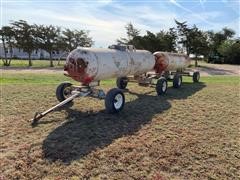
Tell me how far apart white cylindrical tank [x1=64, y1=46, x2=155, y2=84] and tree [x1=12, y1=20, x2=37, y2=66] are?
30.6 m

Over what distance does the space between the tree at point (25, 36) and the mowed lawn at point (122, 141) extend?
30543mm

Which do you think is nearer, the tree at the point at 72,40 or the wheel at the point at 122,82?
the wheel at the point at 122,82

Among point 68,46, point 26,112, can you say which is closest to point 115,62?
point 26,112

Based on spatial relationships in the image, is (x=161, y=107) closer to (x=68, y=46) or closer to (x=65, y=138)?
(x=65, y=138)

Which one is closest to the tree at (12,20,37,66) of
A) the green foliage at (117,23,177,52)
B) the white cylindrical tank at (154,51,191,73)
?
the green foliage at (117,23,177,52)

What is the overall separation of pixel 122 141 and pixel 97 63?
127 inches

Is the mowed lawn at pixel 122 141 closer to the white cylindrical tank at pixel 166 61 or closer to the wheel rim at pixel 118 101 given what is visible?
the wheel rim at pixel 118 101

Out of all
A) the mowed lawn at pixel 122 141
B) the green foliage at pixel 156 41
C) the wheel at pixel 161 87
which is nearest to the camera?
the mowed lawn at pixel 122 141

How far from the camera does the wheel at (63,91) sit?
364 inches

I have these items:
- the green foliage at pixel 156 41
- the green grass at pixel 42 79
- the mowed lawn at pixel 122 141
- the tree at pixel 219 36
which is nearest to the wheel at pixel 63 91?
the mowed lawn at pixel 122 141

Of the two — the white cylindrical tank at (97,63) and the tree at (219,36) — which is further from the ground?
the tree at (219,36)

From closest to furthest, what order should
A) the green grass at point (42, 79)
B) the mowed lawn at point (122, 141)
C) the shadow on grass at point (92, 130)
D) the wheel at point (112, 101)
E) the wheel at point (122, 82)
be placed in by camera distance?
the mowed lawn at point (122, 141) < the shadow on grass at point (92, 130) < the wheel at point (112, 101) < the wheel at point (122, 82) < the green grass at point (42, 79)

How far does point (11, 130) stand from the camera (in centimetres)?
656

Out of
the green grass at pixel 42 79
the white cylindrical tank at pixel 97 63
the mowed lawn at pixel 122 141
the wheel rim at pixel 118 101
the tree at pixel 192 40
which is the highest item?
the tree at pixel 192 40
